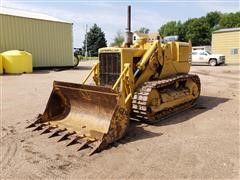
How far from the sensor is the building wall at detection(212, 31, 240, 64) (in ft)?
106

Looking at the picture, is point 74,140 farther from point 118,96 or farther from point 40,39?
point 40,39

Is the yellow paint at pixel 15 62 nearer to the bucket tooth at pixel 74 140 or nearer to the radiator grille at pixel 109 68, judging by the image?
the radiator grille at pixel 109 68

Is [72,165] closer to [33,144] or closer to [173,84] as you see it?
[33,144]

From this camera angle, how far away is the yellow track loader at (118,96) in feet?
18.4

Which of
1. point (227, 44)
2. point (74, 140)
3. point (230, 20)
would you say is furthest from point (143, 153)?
point (230, 20)

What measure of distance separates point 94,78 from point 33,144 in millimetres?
2910

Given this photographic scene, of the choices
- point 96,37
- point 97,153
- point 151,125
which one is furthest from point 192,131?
point 96,37

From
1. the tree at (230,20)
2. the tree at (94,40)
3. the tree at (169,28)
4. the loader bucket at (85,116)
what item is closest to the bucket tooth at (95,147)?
the loader bucket at (85,116)

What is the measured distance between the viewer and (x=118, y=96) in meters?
5.57

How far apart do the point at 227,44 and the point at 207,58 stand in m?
5.46

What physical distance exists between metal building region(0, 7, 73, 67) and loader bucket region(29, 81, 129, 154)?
15.0m

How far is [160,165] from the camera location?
14.8ft

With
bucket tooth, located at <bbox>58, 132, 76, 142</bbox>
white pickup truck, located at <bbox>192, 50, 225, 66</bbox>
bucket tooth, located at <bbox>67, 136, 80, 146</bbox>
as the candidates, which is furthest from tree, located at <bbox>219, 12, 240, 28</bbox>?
bucket tooth, located at <bbox>67, 136, 80, 146</bbox>

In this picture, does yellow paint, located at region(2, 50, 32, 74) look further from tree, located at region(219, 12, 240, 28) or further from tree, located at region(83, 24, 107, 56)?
tree, located at region(219, 12, 240, 28)
